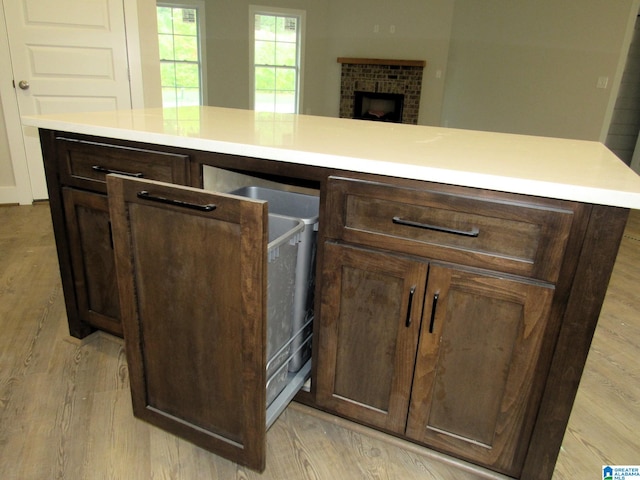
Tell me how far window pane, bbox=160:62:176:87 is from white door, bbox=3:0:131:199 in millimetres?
2935

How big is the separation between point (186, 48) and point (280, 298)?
19.7ft

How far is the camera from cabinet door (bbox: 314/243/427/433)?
1.10 meters

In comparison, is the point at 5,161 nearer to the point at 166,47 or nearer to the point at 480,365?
the point at 166,47

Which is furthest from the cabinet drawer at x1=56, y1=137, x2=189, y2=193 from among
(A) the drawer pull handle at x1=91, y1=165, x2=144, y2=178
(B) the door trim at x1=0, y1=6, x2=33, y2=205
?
(B) the door trim at x1=0, y1=6, x2=33, y2=205

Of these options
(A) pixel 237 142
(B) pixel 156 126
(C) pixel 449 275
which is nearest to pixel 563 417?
(C) pixel 449 275

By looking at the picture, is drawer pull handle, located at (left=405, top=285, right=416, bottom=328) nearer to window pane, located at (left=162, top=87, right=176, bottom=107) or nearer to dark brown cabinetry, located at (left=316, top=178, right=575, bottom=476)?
dark brown cabinetry, located at (left=316, top=178, right=575, bottom=476)

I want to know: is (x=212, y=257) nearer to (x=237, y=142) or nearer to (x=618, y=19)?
(x=237, y=142)

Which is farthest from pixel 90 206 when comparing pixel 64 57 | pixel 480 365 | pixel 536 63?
pixel 536 63

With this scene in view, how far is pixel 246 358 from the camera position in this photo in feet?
Result: 3.23

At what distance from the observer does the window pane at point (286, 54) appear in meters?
6.75

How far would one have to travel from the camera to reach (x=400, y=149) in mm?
1174

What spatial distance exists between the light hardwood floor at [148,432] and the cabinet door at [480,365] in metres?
0.14

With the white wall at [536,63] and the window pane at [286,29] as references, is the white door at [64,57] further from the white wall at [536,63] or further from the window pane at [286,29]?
the white wall at [536,63]

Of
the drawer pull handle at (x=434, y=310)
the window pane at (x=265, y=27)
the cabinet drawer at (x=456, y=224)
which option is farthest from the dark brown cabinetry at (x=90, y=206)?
the window pane at (x=265, y=27)
